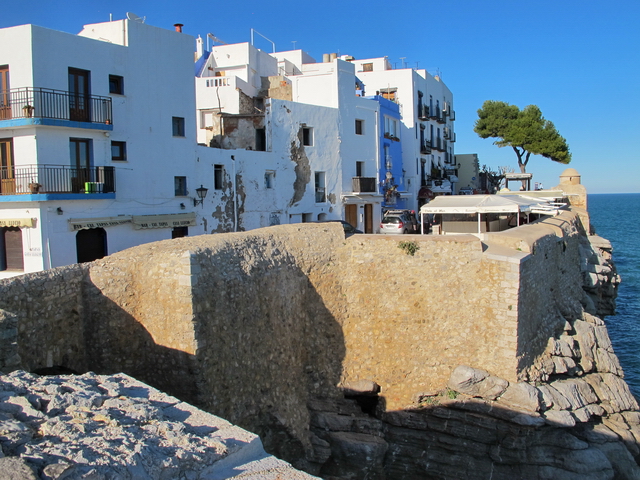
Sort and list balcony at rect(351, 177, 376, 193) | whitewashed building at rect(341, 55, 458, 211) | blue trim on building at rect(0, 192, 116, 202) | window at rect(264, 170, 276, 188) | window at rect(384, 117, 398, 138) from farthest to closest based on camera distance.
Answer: whitewashed building at rect(341, 55, 458, 211) < window at rect(384, 117, 398, 138) < balcony at rect(351, 177, 376, 193) < window at rect(264, 170, 276, 188) < blue trim on building at rect(0, 192, 116, 202)

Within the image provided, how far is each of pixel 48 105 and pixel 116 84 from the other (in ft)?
10.3

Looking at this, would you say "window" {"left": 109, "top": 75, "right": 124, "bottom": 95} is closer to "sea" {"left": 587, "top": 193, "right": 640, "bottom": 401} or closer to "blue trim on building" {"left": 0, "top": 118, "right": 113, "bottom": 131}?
"blue trim on building" {"left": 0, "top": 118, "right": 113, "bottom": 131}

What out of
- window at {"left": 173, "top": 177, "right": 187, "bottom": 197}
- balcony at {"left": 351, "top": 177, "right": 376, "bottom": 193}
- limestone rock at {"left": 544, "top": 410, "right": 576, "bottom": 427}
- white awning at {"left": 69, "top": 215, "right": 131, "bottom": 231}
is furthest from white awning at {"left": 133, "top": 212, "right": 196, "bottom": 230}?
limestone rock at {"left": 544, "top": 410, "right": 576, "bottom": 427}

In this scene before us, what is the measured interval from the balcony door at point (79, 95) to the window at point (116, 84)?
106cm

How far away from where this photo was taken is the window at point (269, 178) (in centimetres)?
2685

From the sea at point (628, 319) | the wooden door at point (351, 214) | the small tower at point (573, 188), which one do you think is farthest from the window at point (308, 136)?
the small tower at point (573, 188)

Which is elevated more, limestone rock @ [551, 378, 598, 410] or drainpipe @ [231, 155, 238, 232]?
drainpipe @ [231, 155, 238, 232]

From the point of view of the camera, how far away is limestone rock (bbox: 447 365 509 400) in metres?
13.0

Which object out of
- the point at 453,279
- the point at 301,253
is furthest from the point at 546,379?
the point at 301,253

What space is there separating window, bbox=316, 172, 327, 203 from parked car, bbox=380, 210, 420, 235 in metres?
3.50

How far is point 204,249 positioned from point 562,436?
8876 mm

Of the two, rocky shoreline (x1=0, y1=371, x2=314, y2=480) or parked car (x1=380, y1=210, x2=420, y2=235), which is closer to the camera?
rocky shoreline (x1=0, y1=371, x2=314, y2=480)

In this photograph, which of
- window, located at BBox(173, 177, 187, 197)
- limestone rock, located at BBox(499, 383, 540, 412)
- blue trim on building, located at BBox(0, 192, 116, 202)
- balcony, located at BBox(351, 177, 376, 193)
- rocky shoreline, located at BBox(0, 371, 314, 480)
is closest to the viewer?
rocky shoreline, located at BBox(0, 371, 314, 480)

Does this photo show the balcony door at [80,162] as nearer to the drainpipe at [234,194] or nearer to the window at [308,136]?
the drainpipe at [234,194]
